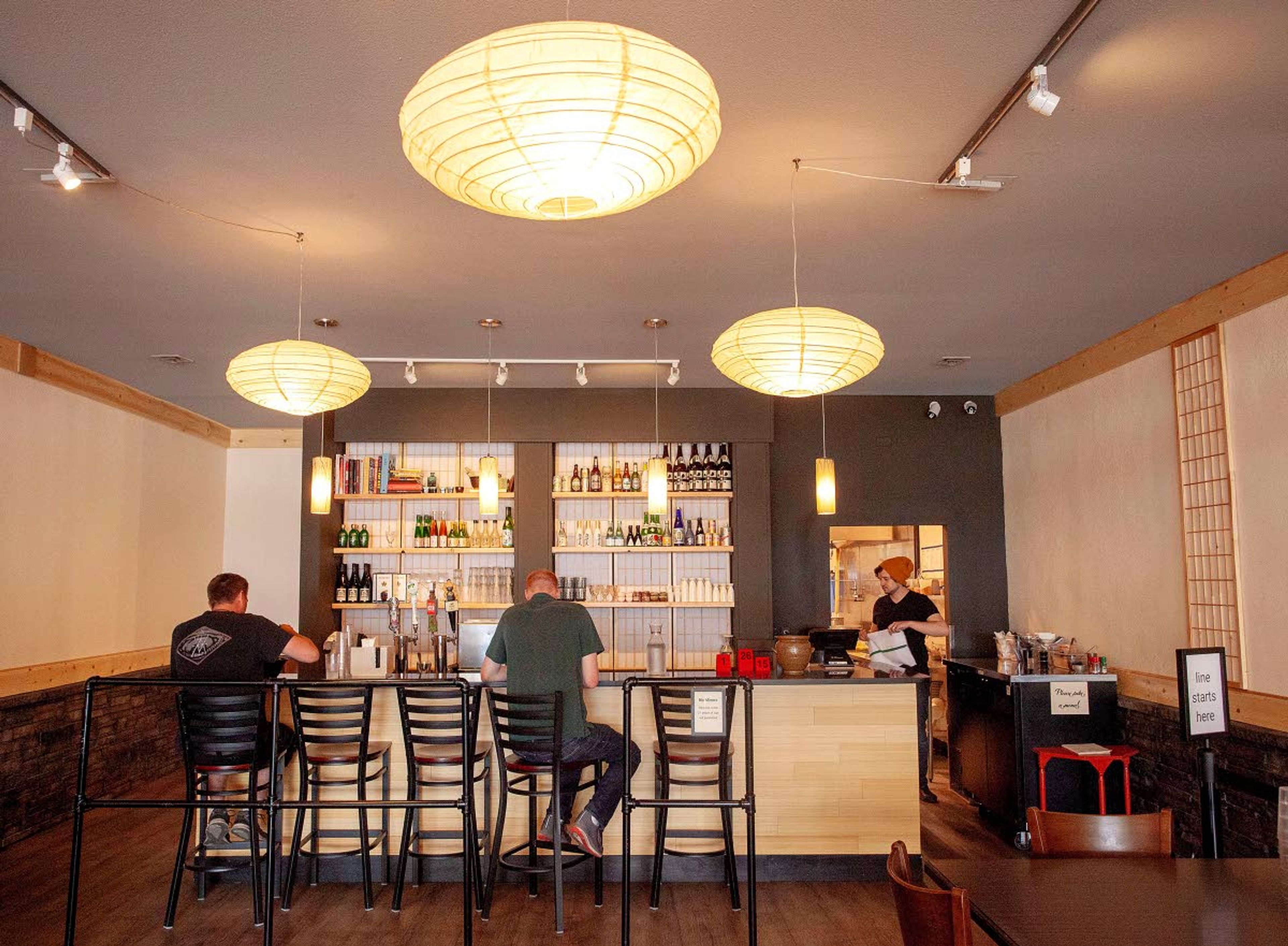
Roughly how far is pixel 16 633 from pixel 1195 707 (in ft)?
21.0

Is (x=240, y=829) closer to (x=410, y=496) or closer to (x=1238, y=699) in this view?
(x=410, y=496)

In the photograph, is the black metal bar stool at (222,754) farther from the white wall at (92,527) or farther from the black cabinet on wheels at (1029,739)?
the black cabinet on wheels at (1029,739)

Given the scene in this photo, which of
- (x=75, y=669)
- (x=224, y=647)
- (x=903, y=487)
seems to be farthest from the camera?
(x=903, y=487)

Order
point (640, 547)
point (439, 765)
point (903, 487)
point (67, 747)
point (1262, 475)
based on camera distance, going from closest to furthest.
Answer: point (439, 765) < point (1262, 475) < point (67, 747) < point (640, 547) < point (903, 487)

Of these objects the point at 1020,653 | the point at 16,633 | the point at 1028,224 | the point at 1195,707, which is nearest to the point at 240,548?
the point at 16,633

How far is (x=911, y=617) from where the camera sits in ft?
23.0

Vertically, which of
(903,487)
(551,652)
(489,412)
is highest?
(489,412)

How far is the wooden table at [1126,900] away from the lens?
2168 millimetres

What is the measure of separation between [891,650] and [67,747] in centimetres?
541

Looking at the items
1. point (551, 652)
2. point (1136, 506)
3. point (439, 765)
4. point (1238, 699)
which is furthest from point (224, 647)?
point (1136, 506)

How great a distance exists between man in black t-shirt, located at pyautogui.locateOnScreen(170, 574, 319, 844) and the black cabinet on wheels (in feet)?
13.5

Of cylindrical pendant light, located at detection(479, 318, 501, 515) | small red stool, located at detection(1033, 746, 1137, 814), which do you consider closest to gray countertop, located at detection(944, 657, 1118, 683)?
small red stool, located at detection(1033, 746, 1137, 814)

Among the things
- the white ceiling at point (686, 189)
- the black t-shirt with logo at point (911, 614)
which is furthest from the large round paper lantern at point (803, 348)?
the black t-shirt with logo at point (911, 614)

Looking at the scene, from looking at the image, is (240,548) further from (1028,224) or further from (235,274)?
(1028,224)
